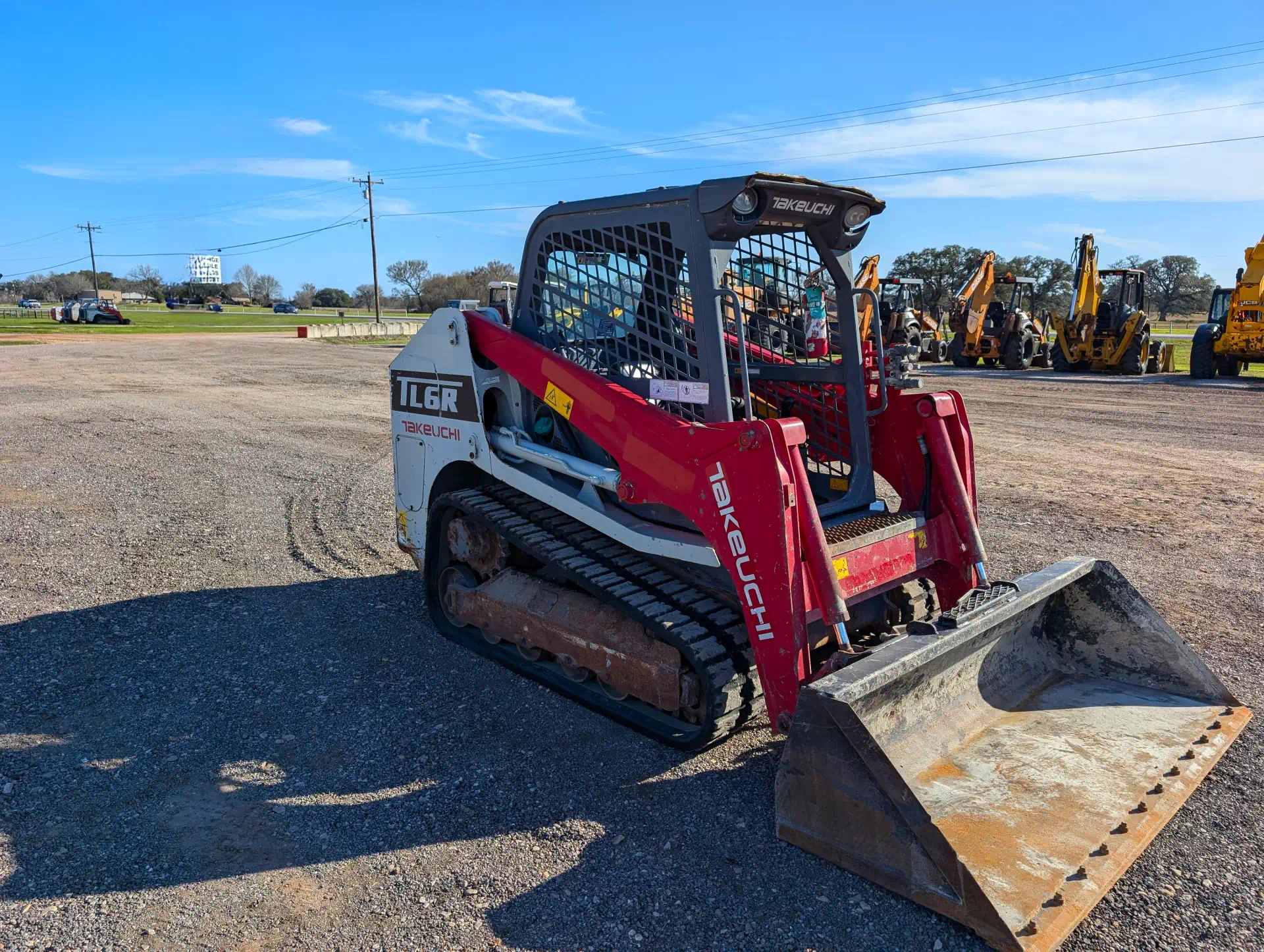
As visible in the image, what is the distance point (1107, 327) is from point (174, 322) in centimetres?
5560

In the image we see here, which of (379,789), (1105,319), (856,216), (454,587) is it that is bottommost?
(379,789)

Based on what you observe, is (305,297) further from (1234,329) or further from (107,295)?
(1234,329)

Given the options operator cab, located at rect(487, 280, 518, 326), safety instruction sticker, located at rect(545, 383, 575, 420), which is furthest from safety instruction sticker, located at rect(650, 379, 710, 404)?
operator cab, located at rect(487, 280, 518, 326)

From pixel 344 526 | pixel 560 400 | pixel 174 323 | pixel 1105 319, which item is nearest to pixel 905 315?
pixel 1105 319

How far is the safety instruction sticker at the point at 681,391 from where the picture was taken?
3951 mm

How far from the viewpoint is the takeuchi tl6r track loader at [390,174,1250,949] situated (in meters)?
3.15

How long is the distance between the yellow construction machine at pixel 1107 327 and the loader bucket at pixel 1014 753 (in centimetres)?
2136

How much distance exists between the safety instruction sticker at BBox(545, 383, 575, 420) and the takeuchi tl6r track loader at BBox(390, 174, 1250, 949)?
34mm

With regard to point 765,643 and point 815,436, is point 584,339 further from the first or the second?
point 765,643

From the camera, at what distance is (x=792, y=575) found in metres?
3.50

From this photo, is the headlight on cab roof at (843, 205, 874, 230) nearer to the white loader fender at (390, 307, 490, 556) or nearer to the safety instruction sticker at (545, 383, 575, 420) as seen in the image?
the safety instruction sticker at (545, 383, 575, 420)

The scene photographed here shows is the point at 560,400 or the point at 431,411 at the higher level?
the point at 560,400

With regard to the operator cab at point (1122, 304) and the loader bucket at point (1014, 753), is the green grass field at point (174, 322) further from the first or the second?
the loader bucket at point (1014, 753)

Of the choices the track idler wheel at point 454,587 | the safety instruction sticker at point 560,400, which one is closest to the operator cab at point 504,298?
the safety instruction sticker at point 560,400
